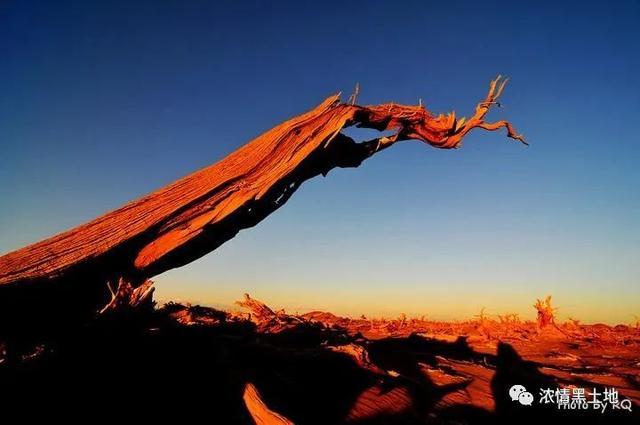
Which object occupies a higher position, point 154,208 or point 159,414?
point 154,208

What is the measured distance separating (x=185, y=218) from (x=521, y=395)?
4510 mm

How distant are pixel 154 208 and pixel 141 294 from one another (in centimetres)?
93

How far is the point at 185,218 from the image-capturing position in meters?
4.64

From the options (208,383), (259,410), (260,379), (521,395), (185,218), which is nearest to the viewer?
(259,410)

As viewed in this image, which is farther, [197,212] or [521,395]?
[521,395]

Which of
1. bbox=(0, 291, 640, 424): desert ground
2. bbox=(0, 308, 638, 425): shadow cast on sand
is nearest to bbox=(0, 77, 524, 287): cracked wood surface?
bbox=(0, 291, 640, 424): desert ground

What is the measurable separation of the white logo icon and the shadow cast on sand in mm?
102

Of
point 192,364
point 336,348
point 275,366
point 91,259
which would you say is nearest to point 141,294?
point 91,259

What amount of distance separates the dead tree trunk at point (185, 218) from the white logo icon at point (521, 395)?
364 cm

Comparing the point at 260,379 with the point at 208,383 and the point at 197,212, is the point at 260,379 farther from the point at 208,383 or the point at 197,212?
the point at 197,212

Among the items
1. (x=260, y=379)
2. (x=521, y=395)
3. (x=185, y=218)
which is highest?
(x=185, y=218)

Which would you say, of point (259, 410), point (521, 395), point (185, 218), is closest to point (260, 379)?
point (259, 410)

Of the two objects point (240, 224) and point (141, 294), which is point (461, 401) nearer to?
point (240, 224)

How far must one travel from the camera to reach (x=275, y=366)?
461 centimetres
